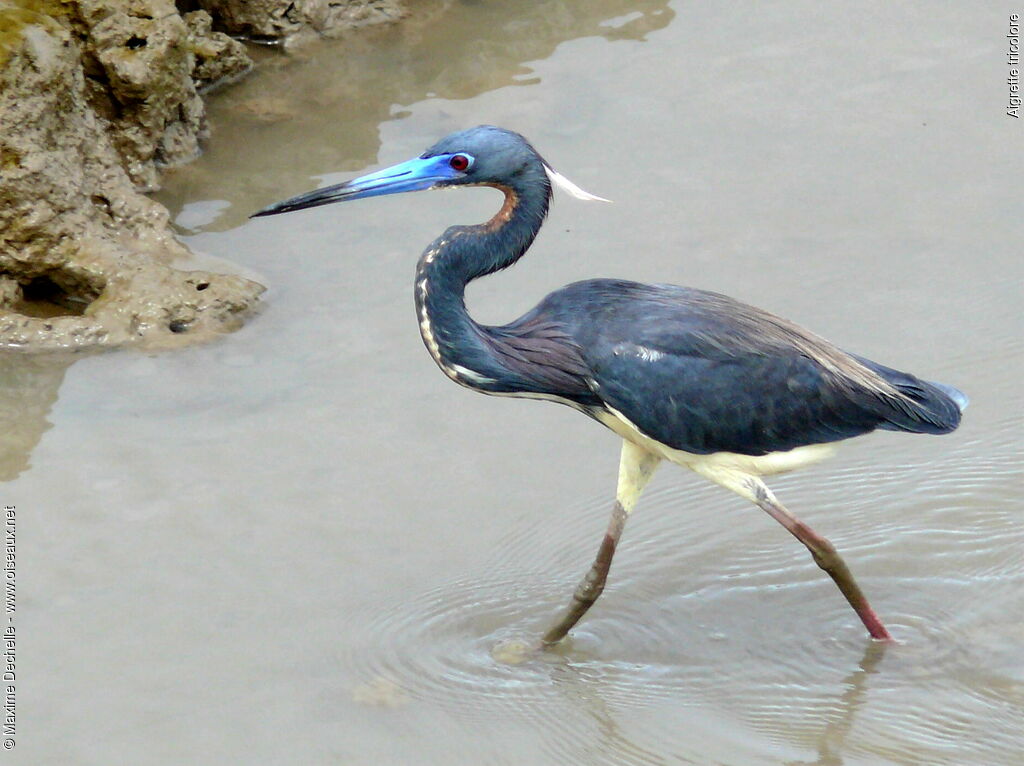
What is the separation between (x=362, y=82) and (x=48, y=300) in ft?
8.26

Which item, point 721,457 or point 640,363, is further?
point 721,457

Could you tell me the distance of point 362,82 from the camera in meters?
8.47

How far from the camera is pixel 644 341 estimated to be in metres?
4.75

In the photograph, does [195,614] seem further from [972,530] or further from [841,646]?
[972,530]

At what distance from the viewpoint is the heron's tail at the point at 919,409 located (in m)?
5.03

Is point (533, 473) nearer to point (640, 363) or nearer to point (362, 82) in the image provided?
point (640, 363)

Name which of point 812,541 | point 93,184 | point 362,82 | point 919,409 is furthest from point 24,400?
point 919,409

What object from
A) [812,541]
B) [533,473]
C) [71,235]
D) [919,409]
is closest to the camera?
[812,541]

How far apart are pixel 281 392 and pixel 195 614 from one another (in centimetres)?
140

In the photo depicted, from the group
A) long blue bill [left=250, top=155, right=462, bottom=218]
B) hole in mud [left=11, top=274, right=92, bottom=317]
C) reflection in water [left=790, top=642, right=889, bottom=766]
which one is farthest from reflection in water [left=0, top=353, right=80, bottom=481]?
reflection in water [left=790, top=642, right=889, bottom=766]

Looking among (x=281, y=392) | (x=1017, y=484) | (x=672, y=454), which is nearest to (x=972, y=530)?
(x=1017, y=484)

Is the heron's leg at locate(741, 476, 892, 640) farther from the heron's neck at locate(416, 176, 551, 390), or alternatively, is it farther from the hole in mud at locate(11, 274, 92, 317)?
the hole in mud at locate(11, 274, 92, 317)

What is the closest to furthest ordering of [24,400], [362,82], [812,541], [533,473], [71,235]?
[812,541]
[533,473]
[24,400]
[71,235]
[362,82]

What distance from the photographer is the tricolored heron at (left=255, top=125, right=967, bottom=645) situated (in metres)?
4.73
